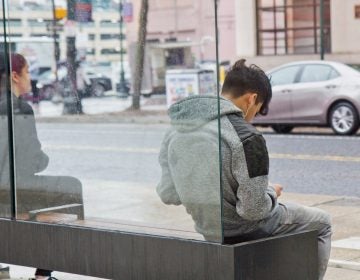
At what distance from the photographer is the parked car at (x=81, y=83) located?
552 centimetres

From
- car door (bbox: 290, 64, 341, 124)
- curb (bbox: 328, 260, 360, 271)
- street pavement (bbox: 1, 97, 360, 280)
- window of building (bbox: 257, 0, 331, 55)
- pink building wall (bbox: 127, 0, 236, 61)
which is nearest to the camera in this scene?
pink building wall (bbox: 127, 0, 236, 61)

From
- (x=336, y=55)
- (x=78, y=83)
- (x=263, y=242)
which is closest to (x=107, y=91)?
(x=78, y=83)

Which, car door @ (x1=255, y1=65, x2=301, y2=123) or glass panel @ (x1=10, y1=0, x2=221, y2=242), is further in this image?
car door @ (x1=255, y1=65, x2=301, y2=123)

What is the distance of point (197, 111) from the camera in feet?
14.7

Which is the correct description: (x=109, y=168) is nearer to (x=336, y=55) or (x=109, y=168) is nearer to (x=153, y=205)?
(x=153, y=205)

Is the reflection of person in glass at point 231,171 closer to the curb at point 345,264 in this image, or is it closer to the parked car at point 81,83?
the parked car at point 81,83

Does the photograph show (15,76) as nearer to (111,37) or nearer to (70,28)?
(70,28)

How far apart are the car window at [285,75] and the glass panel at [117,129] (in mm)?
11164

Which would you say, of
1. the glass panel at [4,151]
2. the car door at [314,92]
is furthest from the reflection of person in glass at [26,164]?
the car door at [314,92]

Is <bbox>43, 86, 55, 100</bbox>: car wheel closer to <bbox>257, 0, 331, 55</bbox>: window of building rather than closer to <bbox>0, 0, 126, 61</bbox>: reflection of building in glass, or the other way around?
<bbox>0, 0, 126, 61</bbox>: reflection of building in glass

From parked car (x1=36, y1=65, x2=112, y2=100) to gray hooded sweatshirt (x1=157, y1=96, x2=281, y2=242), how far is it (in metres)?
0.73

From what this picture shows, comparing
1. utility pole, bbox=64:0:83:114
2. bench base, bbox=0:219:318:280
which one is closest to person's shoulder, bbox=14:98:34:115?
utility pole, bbox=64:0:83:114

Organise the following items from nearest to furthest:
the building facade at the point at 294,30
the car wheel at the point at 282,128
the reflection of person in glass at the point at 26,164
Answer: the reflection of person in glass at the point at 26,164, the car wheel at the point at 282,128, the building facade at the point at 294,30

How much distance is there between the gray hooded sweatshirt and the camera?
4293mm
